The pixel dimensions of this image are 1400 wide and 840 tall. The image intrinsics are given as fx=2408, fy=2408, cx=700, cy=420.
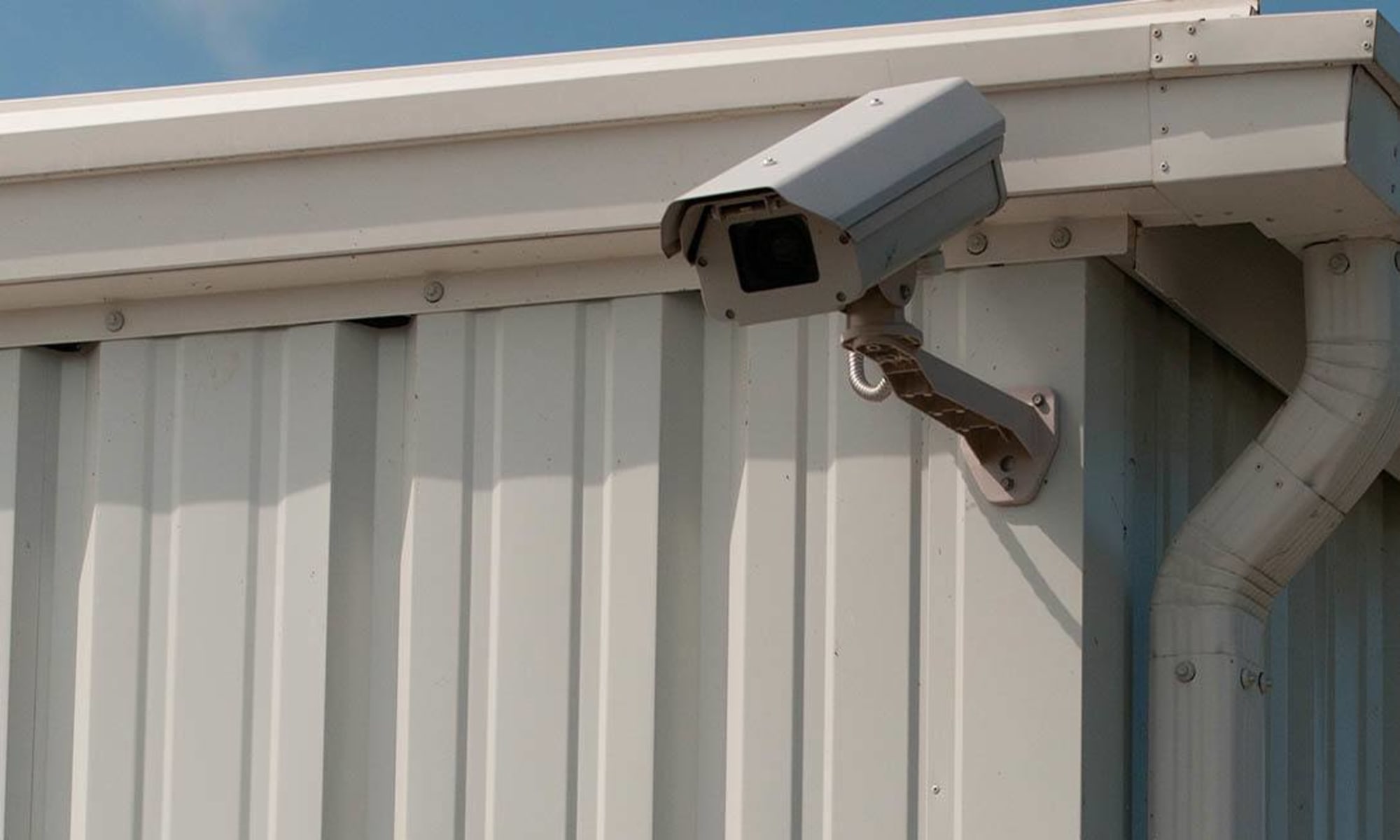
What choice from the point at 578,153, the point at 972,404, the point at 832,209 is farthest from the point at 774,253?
the point at 578,153

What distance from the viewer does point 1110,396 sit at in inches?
173

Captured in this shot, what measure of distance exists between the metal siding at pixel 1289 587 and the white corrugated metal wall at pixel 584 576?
18mm

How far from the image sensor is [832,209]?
362 cm

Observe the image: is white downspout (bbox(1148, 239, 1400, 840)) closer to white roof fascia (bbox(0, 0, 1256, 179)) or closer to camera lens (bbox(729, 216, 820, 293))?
white roof fascia (bbox(0, 0, 1256, 179))

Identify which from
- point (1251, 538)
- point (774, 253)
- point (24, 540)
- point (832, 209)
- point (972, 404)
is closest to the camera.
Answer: point (832, 209)

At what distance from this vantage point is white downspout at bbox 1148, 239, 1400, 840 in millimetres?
4301

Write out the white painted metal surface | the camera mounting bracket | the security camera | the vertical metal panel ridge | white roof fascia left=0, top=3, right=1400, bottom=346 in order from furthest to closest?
the vertical metal panel ridge → the white painted metal surface → white roof fascia left=0, top=3, right=1400, bottom=346 → the camera mounting bracket → the security camera

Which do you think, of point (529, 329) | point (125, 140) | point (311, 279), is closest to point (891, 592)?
point (529, 329)

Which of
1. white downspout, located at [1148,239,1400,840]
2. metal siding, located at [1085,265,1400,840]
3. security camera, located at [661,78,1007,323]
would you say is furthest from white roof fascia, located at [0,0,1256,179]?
white downspout, located at [1148,239,1400,840]

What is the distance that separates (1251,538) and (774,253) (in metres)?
1.15

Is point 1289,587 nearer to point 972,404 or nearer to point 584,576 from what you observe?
point 972,404

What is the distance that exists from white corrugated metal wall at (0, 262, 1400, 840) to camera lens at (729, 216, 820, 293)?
2.44 feet

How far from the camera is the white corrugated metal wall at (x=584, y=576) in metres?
4.30

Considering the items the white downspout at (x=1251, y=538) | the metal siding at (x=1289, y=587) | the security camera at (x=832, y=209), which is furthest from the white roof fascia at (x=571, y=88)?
the white downspout at (x=1251, y=538)
